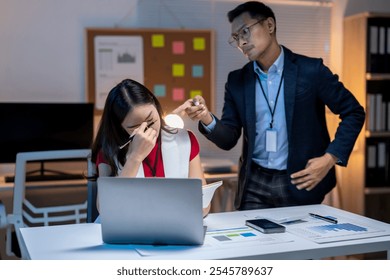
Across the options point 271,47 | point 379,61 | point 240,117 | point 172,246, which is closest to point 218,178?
point 240,117

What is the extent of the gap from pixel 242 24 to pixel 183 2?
1512 millimetres

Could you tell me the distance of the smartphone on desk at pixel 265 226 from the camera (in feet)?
5.15

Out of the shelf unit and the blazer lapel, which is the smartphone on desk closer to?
the blazer lapel

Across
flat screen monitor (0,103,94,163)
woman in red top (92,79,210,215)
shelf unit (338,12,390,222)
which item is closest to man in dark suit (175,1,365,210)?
woman in red top (92,79,210,215)

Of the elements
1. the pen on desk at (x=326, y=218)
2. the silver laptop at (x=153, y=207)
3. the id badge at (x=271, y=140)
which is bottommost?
the pen on desk at (x=326, y=218)

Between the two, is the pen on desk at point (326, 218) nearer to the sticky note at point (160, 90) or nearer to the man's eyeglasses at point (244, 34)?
the man's eyeglasses at point (244, 34)

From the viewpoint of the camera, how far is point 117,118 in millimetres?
1879

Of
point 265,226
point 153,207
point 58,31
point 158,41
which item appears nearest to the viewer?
point 153,207

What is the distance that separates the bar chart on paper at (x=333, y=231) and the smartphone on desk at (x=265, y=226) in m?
0.04

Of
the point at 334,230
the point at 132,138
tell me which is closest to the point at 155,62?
the point at 132,138

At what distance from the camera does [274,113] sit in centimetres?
214

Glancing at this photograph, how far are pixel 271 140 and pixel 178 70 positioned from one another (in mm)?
1608

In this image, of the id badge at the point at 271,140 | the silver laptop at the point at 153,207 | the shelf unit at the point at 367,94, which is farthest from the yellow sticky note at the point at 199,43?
the silver laptop at the point at 153,207

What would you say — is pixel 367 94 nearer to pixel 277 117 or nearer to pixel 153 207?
pixel 277 117
